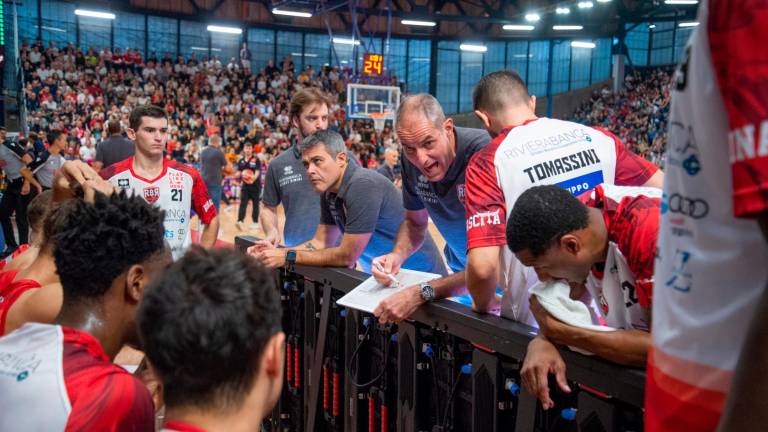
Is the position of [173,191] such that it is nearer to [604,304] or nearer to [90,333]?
[90,333]

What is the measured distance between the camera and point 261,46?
27391 mm

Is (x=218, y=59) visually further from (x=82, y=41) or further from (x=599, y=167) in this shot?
(x=599, y=167)

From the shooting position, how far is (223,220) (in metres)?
15.0

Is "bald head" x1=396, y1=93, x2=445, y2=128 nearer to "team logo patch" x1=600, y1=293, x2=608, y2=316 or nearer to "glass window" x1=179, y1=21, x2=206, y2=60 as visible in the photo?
"team logo patch" x1=600, y1=293, x2=608, y2=316

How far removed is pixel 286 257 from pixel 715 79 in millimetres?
3048

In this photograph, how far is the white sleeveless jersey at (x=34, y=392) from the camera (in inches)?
61.6

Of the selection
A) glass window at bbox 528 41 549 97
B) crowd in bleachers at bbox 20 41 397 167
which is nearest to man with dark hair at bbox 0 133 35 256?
crowd in bleachers at bbox 20 41 397 167

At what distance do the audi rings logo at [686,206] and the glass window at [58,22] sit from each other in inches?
1009

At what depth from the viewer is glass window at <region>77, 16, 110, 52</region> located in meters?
24.0

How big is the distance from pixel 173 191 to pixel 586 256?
156 inches

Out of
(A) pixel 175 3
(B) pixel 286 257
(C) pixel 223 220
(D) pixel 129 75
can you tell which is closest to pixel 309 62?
(A) pixel 175 3

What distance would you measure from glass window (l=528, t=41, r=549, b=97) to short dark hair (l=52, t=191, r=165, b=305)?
1223 inches

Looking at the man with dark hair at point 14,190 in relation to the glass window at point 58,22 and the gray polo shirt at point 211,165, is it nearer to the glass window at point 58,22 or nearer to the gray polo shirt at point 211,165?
the gray polo shirt at point 211,165

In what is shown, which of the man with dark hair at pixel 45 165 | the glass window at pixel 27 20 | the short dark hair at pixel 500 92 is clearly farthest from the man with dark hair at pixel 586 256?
the glass window at pixel 27 20
